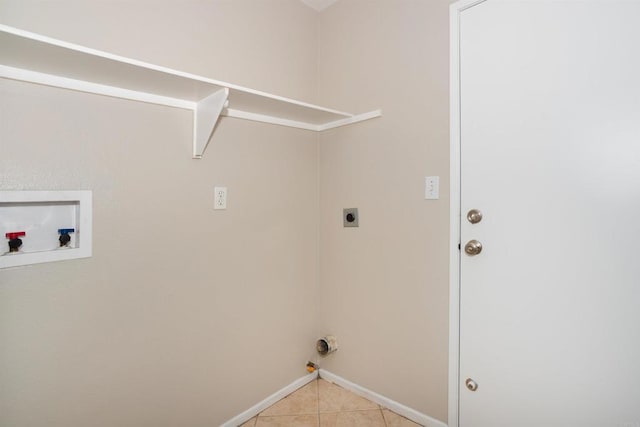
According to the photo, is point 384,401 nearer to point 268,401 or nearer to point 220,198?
point 268,401

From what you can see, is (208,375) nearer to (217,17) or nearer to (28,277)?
(28,277)

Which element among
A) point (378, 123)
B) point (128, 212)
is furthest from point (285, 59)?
point (128, 212)

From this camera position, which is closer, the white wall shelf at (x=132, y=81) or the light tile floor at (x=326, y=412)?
the white wall shelf at (x=132, y=81)

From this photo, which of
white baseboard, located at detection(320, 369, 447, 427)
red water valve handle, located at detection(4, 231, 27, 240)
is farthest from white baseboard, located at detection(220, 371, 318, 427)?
red water valve handle, located at detection(4, 231, 27, 240)

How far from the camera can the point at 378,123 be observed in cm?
175

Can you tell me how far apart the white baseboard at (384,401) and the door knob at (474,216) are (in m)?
0.99

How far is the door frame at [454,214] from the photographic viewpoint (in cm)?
146

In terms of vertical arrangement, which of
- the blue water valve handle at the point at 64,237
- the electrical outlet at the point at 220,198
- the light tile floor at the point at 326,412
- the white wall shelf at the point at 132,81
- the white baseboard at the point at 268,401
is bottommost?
the light tile floor at the point at 326,412

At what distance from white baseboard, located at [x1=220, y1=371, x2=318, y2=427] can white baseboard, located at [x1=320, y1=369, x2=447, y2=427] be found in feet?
0.43

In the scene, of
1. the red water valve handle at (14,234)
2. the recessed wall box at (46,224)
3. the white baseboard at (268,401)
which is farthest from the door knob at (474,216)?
the red water valve handle at (14,234)

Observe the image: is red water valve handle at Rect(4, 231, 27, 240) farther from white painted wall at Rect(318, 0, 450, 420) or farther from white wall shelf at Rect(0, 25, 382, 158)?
white painted wall at Rect(318, 0, 450, 420)

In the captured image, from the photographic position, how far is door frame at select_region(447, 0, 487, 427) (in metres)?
1.46

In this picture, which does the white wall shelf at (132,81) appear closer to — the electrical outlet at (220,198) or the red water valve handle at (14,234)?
the electrical outlet at (220,198)

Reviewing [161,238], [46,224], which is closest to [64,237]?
[46,224]
